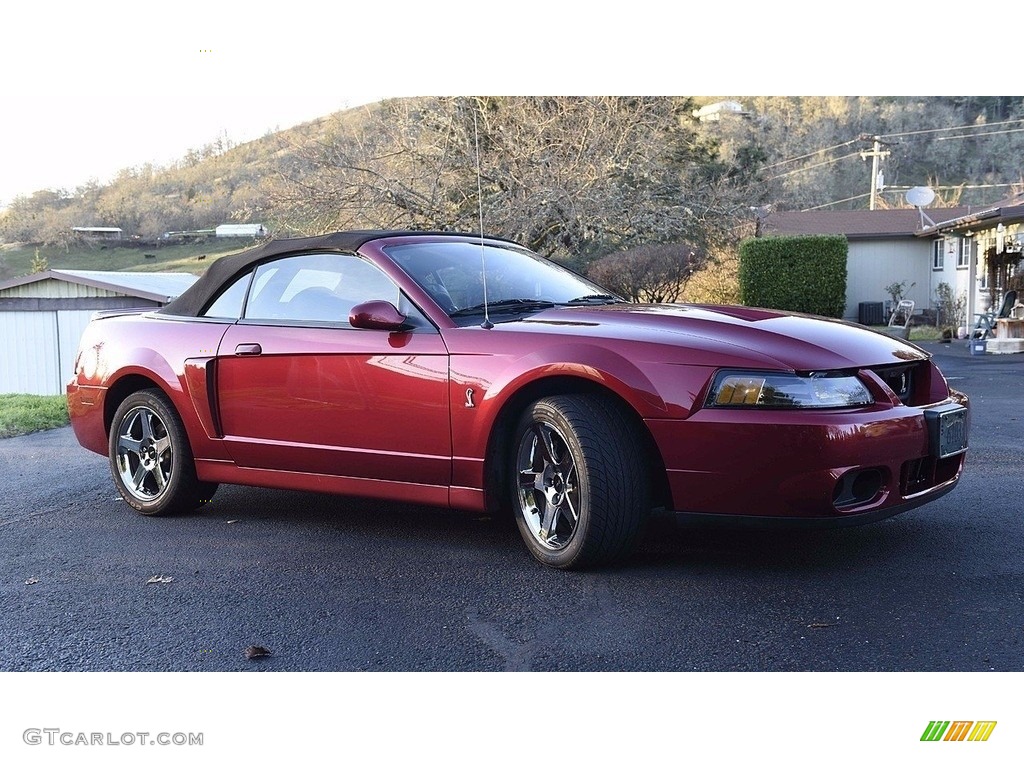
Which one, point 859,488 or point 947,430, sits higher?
point 947,430

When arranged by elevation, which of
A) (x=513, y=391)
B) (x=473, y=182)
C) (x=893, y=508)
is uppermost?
(x=473, y=182)

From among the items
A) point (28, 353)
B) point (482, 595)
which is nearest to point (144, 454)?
point (482, 595)

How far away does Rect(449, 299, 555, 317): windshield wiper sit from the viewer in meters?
4.49

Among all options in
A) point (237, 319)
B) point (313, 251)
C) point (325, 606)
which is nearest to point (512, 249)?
point (313, 251)

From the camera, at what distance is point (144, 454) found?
552 centimetres

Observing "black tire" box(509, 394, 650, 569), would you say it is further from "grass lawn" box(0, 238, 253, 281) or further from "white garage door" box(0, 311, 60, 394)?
"white garage door" box(0, 311, 60, 394)

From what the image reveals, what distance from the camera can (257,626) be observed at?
3547 millimetres

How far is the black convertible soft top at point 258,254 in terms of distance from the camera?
16.1 ft

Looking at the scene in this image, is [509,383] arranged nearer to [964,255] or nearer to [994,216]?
[994,216]

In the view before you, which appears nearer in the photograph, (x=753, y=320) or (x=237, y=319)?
(x=753, y=320)

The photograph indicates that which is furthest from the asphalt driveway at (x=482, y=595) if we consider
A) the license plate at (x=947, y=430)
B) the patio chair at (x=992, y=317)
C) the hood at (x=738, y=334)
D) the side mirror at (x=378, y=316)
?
the patio chair at (x=992, y=317)
